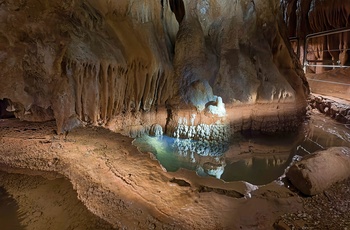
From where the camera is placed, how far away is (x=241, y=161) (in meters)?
5.24

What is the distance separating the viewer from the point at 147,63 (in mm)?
5910

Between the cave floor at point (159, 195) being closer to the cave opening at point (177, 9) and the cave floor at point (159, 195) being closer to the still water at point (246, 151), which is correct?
the still water at point (246, 151)

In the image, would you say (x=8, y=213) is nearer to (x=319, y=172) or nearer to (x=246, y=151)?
(x=319, y=172)

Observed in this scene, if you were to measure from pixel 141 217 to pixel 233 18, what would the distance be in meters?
6.32

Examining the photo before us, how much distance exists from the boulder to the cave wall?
26.2ft

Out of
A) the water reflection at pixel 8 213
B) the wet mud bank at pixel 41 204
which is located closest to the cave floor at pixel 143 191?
the wet mud bank at pixel 41 204

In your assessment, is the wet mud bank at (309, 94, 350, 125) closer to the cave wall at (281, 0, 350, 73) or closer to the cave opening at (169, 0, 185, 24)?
the cave wall at (281, 0, 350, 73)

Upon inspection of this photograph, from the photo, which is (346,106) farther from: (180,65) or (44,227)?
(44,227)

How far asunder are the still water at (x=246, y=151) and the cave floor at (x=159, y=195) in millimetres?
1343

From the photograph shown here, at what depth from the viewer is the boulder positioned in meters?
3.00

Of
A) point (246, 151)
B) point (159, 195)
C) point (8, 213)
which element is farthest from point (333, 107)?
point (8, 213)

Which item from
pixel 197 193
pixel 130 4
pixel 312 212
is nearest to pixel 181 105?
pixel 130 4

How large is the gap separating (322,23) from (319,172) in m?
12.1

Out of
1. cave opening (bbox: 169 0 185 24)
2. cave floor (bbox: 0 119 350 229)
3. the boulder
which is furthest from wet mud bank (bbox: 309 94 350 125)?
cave opening (bbox: 169 0 185 24)
